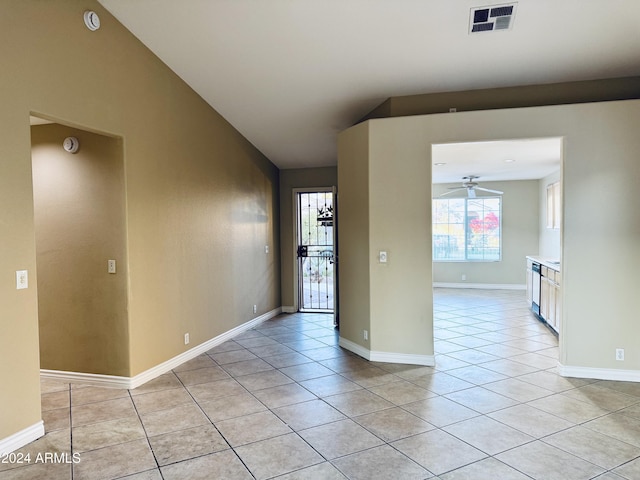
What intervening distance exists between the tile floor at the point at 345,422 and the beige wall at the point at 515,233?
5.23 meters

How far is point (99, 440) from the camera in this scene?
2.88m

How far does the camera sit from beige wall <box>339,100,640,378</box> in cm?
380

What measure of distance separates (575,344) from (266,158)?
193 inches

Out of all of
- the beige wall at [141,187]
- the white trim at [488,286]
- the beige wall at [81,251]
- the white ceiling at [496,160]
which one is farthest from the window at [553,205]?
the beige wall at [81,251]

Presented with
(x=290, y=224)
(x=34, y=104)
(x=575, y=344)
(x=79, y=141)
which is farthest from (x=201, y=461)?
(x=290, y=224)

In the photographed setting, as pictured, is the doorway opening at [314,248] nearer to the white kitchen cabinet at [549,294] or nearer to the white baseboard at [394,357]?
the white baseboard at [394,357]

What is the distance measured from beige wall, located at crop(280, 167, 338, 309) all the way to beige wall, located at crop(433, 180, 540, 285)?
4576 mm

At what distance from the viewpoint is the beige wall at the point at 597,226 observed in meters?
3.80

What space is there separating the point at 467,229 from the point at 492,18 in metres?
7.23

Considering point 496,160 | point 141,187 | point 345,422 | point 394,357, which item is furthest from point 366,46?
point 496,160

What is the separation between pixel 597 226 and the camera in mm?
3854

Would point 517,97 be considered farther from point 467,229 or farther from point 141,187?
point 467,229

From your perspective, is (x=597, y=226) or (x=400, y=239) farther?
(x=400, y=239)

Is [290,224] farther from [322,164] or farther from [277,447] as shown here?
[277,447]
